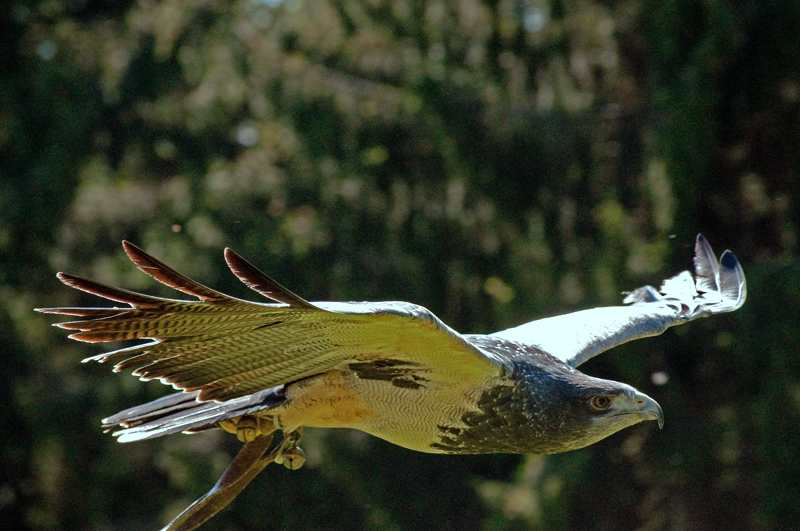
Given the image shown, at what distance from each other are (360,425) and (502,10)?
7913mm

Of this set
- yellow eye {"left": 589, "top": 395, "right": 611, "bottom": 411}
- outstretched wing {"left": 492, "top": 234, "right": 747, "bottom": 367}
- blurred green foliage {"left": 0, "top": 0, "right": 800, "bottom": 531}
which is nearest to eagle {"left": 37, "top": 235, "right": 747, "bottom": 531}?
yellow eye {"left": 589, "top": 395, "right": 611, "bottom": 411}

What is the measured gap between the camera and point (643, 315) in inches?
175

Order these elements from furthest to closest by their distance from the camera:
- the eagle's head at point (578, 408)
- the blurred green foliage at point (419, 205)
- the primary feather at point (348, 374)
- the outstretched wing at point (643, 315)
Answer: the blurred green foliage at point (419, 205), the outstretched wing at point (643, 315), the eagle's head at point (578, 408), the primary feather at point (348, 374)

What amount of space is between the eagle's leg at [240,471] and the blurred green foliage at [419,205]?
4317 millimetres

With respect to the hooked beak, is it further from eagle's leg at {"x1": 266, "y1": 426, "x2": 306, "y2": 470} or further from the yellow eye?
eagle's leg at {"x1": 266, "y1": 426, "x2": 306, "y2": 470}

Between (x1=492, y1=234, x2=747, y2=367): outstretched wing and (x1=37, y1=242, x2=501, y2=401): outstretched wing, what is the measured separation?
35.1 inches

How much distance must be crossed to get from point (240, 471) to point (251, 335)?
2.71 ft

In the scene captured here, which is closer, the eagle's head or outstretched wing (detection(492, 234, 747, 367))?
the eagle's head

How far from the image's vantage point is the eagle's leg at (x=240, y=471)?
11.3ft

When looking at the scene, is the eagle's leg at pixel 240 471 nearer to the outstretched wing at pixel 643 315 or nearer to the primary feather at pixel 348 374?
the primary feather at pixel 348 374

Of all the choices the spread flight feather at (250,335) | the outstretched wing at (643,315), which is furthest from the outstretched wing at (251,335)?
the outstretched wing at (643,315)

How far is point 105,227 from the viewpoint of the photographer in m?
11.8

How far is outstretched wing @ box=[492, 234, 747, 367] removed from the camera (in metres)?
4.16

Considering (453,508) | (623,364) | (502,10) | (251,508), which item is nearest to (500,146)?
(502,10)
